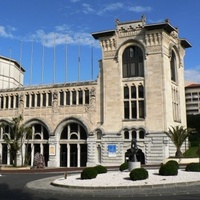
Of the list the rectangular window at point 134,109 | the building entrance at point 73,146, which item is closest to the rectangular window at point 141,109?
the rectangular window at point 134,109

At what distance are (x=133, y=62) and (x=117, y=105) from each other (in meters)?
7.47

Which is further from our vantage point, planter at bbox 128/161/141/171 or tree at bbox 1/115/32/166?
tree at bbox 1/115/32/166

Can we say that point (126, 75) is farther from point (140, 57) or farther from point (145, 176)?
point (145, 176)

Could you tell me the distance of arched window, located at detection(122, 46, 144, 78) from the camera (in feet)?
164

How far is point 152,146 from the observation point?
4656 cm

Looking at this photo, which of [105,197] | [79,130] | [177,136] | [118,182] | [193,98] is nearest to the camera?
[105,197]

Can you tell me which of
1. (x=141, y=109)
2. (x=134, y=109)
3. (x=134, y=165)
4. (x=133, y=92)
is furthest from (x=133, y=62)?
(x=134, y=165)

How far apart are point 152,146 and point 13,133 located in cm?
2301

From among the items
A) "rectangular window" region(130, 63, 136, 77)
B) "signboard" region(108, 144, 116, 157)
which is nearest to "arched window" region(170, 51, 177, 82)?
"rectangular window" region(130, 63, 136, 77)

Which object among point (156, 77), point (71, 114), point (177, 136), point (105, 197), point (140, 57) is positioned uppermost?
point (140, 57)

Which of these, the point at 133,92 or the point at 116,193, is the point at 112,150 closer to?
the point at 133,92

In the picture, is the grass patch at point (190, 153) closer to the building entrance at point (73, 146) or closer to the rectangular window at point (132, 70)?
the rectangular window at point (132, 70)

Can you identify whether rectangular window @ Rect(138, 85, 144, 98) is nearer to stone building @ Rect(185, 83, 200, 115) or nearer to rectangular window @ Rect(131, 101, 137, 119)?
rectangular window @ Rect(131, 101, 137, 119)

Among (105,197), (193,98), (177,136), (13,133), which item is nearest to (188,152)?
(177,136)
